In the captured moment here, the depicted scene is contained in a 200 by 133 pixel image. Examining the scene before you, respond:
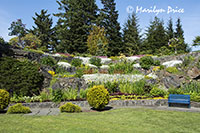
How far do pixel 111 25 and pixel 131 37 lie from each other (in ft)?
15.3

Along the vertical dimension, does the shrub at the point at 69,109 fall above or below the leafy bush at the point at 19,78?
below

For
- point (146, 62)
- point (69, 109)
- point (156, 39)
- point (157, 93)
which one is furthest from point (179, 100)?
point (156, 39)

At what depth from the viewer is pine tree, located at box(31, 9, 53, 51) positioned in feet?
127

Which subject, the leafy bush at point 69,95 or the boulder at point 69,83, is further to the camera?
the boulder at point 69,83

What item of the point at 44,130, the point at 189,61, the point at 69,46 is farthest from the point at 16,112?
the point at 69,46

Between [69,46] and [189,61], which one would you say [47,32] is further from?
[189,61]

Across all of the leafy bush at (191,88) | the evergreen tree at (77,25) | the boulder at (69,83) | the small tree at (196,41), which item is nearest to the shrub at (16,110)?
the boulder at (69,83)

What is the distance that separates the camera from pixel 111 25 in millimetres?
34031

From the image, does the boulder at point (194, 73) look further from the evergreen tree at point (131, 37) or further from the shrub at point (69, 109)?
the evergreen tree at point (131, 37)

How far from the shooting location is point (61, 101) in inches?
358

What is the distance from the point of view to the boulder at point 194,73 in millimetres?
12812

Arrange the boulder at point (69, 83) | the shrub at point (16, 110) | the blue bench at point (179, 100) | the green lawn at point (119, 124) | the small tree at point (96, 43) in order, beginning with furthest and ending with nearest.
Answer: the small tree at point (96, 43) → the boulder at point (69, 83) → the blue bench at point (179, 100) → the shrub at point (16, 110) → the green lawn at point (119, 124)

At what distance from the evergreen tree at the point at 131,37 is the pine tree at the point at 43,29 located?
50.9 feet

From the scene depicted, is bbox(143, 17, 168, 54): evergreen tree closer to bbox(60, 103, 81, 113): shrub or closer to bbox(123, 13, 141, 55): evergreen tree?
bbox(123, 13, 141, 55): evergreen tree
